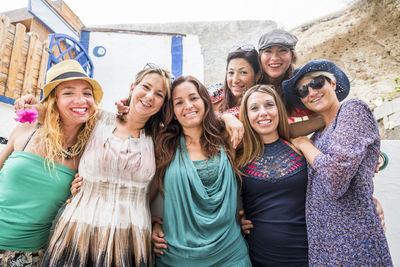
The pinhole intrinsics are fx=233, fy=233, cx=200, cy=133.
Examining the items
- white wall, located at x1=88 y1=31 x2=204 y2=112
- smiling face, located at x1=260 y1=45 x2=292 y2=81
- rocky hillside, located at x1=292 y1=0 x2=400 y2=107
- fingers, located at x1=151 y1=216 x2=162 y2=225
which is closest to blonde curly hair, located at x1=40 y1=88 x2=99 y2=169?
fingers, located at x1=151 y1=216 x2=162 y2=225

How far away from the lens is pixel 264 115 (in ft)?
6.98

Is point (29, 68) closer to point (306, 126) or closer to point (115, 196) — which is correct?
point (115, 196)

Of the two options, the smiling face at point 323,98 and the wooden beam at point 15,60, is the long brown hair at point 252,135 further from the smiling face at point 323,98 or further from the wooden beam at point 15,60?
the wooden beam at point 15,60

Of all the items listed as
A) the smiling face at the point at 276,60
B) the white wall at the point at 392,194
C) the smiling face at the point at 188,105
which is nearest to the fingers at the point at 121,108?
the smiling face at the point at 188,105

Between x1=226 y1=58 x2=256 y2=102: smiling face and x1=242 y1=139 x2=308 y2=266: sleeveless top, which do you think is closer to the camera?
x1=242 y1=139 x2=308 y2=266: sleeveless top

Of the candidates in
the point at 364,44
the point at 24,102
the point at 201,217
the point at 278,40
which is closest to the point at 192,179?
the point at 201,217

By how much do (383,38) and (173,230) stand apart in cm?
892

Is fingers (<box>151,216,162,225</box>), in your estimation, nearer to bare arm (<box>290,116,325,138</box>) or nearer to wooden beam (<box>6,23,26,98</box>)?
bare arm (<box>290,116,325,138</box>)

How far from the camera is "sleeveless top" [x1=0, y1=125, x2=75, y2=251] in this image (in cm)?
176

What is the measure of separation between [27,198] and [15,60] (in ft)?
11.4

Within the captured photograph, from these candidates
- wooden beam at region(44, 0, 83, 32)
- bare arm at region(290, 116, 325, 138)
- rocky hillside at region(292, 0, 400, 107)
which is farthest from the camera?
rocky hillside at region(292, 0, 400, 107)

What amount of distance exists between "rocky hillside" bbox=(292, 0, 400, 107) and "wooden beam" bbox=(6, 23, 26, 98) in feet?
25.4

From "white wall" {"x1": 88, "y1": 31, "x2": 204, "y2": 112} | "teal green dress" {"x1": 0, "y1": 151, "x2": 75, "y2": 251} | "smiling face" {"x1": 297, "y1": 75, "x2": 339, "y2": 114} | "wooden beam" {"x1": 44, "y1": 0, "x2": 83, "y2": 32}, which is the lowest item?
"teal green dress" {"x1": 0, "y1": 151, "x2": 75, "y2": 251}

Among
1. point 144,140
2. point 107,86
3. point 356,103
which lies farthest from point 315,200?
point 107,86
